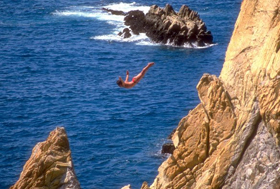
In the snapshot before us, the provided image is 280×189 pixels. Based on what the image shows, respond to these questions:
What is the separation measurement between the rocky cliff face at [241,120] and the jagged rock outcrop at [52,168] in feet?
13.7

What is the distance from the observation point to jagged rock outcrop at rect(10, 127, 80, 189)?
25.2 m

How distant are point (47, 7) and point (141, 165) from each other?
80445mm

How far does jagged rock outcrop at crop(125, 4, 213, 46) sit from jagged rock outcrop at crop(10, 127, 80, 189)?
247 feet

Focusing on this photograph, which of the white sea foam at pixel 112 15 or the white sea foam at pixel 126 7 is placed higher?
the white sea foam at pixel 126 7

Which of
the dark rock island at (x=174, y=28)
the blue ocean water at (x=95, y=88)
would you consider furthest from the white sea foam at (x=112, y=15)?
the dark rock island at (x=174, y=28)

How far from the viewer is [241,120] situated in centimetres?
2184

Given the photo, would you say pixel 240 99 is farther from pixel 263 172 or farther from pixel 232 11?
pixel 232 11

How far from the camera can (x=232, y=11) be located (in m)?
123

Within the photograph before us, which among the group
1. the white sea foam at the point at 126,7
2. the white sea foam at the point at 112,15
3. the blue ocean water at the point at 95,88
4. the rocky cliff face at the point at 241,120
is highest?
the rocky cliff face at the point at 241,120

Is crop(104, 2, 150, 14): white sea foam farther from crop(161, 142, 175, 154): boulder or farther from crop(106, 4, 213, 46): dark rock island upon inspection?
crop(161, 142, 175, 154): boulder

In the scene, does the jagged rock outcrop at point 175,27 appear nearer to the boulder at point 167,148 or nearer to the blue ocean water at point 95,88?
the blue ocean water at point 95,88

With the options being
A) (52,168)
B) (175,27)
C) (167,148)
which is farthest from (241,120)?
(175,27)

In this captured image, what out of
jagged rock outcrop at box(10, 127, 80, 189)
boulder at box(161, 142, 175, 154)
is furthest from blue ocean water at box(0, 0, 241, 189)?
jagged rock outcrop at box(10, 127, 80, 189)

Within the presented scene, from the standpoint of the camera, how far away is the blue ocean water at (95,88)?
5981 centimetres
